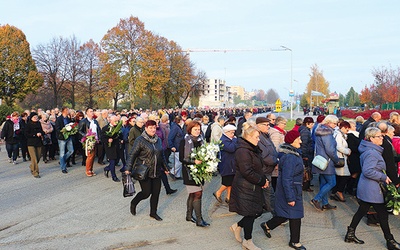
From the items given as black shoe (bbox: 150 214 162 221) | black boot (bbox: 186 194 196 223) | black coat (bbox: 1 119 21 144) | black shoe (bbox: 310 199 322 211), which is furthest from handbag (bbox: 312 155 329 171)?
black coat (bbox: 1 119 21 144)

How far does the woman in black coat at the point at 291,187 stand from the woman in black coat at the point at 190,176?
156 cm

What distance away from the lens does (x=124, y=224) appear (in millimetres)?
6684

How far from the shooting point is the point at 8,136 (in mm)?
13516

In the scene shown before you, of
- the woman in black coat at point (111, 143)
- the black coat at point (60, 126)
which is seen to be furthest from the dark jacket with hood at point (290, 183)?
the black coat at point (60, 126)

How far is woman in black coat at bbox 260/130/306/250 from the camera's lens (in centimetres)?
528

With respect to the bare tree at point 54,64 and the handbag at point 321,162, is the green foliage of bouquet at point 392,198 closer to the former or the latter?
the handbag at point 321,162

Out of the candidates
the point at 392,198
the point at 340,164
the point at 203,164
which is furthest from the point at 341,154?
the point at 203,164

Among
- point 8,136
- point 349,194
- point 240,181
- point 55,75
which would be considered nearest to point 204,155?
point 240,181

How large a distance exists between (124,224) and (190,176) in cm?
156

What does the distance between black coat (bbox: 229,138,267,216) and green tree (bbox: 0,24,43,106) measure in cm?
3973

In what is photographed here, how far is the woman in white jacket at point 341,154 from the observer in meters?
7.88

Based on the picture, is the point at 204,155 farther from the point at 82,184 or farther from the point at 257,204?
the point at 82,184

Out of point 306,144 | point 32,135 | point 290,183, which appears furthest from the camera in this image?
point 32,135

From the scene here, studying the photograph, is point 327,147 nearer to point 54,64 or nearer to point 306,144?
point 306,144
